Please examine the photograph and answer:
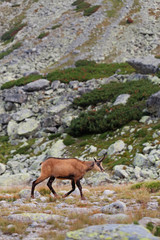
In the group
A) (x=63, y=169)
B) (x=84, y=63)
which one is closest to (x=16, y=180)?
(x=63, y=169)

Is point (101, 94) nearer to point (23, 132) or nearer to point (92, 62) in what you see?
point (23, 132)

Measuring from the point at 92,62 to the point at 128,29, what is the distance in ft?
43.4


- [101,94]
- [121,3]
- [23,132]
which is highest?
[121,3]

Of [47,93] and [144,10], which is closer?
[47,93]

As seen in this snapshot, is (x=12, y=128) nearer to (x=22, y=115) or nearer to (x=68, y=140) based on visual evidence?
(x=22, y=115)

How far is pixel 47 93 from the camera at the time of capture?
28.8 meters

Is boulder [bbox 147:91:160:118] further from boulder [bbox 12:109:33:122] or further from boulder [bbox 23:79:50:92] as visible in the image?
boulder [bbox 23:79:50:92]

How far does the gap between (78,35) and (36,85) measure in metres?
22.0

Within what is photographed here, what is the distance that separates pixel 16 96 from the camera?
94.2 ft

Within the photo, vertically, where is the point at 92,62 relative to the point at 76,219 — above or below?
below

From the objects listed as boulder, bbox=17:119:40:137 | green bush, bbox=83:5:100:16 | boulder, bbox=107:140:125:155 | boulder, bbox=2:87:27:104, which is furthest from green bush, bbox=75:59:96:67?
boulder, bbox=107:140:125:155

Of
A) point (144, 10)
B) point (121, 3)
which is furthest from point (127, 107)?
point (121, 3)

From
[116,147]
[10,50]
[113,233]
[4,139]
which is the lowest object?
[4,139]

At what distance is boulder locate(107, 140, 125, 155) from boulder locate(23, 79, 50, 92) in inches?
608
